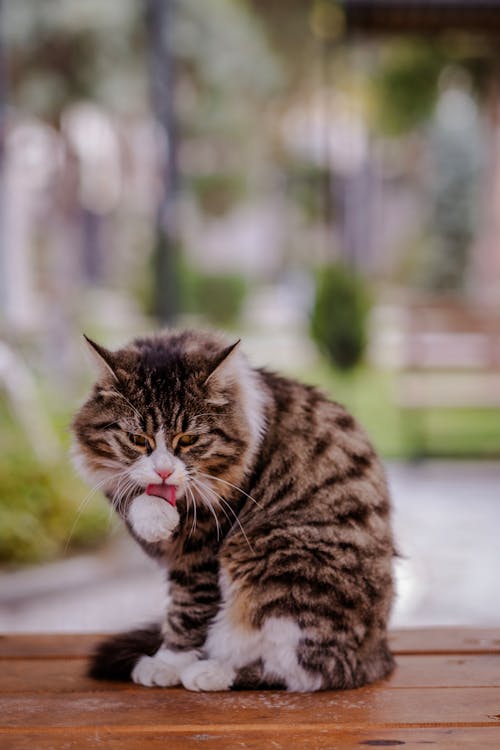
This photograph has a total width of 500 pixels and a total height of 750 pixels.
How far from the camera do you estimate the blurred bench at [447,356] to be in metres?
6.80

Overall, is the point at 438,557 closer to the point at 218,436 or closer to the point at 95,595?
the point at 95,595

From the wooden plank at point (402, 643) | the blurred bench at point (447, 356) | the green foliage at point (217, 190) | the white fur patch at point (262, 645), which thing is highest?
the green foliage at point (217, 190)

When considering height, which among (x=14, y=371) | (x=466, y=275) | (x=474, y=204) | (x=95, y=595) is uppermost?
(x=474, y=204)

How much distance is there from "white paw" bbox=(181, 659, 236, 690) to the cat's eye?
435 millimetres

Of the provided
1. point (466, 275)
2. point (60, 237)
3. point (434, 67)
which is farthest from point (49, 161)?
point (466, 275)

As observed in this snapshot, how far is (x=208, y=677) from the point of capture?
1.82 m

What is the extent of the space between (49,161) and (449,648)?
9.94 m

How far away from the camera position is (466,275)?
14.3m

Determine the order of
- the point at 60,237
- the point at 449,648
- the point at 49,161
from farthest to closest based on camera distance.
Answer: the point at 60,237
the point at 49,161
the point at 449,648

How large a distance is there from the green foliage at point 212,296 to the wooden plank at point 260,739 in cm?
1044

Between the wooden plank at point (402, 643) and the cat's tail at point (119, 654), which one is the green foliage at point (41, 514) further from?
the cat's tail at point (119, 654)

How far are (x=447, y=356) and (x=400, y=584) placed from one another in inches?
141

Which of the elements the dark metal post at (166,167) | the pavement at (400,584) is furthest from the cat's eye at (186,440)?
the dark metal post at (166,167)

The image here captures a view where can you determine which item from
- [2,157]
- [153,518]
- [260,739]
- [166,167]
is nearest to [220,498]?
[153,518]
